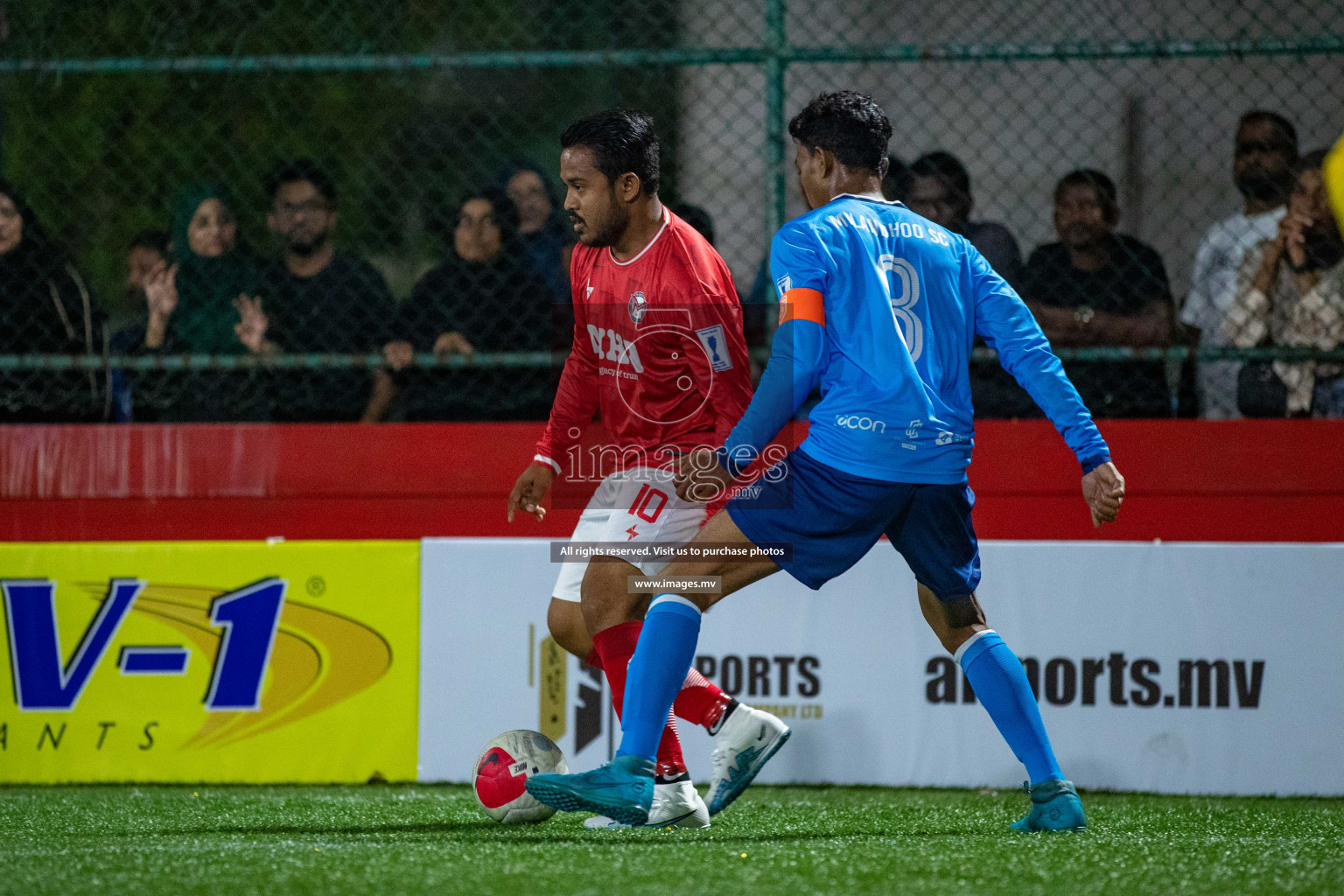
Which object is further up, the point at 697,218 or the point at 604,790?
the point at 697,218

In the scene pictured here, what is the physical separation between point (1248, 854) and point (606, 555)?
5.71ft

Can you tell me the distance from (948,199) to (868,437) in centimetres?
224

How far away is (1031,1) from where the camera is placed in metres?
6.78

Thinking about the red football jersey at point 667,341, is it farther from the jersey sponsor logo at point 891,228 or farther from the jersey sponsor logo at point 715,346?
the jersey sponsor logo at point 891,228

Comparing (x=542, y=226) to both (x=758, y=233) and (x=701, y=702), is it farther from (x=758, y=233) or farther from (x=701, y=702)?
(x=701, y=702)

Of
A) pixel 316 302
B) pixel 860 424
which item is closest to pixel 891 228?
pixel 860 424

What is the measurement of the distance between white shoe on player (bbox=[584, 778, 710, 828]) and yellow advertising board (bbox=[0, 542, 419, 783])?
166cm

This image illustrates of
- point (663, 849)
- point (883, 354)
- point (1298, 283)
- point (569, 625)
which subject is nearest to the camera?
point (663, 849)

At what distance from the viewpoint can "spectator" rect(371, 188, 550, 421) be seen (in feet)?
18.3

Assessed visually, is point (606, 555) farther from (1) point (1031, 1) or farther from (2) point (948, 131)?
(1) point (1031, 1)

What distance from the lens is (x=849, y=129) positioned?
366 centimetres

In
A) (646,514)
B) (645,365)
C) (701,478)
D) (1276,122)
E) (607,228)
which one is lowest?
(646,514)

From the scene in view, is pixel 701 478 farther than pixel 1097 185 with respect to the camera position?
No

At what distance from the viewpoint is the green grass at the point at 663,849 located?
2.87 metres
